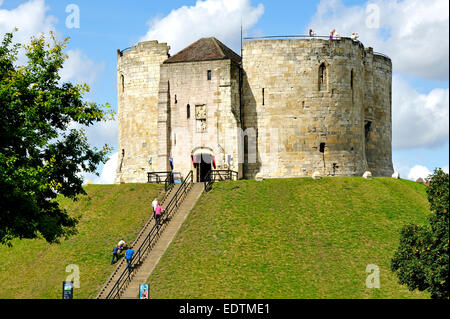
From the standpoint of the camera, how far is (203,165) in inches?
2245

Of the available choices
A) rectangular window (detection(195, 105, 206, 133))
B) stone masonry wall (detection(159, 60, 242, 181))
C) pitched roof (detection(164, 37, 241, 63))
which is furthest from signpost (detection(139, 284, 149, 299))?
pitched roof (detection(164, 37, 241, 63))

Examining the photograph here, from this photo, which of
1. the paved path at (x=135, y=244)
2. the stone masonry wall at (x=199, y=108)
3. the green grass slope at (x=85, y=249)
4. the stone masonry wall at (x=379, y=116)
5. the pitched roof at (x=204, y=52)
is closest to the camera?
the paved path at (x=135, y=244)

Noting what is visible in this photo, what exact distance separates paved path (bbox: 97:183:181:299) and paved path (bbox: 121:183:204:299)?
106cm

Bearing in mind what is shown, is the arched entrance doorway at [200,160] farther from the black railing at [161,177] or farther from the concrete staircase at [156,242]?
the concrete staircase at [156,242]

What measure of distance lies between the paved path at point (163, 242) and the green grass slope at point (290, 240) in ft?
1.60

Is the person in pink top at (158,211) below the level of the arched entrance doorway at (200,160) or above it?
below

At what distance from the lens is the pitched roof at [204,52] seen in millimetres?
57750

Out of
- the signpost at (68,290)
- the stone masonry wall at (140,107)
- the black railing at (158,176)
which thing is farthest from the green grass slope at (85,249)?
the stone masonry wall at (140,107)

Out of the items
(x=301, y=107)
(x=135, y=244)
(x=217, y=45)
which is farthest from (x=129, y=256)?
(x=217, y=45)

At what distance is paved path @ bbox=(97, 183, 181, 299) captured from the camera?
38.3m

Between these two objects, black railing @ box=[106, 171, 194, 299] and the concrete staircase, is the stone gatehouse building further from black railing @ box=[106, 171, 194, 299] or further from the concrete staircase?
the concrete staircase

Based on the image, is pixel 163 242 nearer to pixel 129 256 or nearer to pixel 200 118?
pixel 129 256

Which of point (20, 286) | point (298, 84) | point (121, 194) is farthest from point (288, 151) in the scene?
point (20, 286)

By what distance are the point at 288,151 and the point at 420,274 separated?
26.6m
